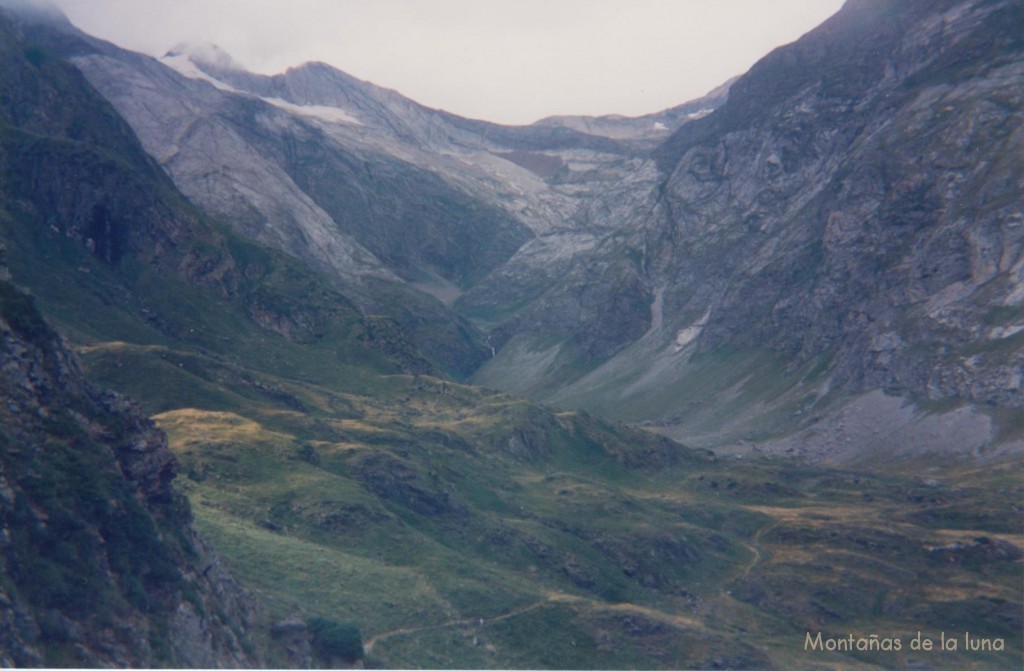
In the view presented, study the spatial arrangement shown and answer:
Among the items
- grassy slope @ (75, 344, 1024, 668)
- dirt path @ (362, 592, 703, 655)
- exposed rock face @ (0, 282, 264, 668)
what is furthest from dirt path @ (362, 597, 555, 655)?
exposed rock face @ (0, 282, 264, 668)

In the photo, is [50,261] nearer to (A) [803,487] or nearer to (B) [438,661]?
(B) [438,661]

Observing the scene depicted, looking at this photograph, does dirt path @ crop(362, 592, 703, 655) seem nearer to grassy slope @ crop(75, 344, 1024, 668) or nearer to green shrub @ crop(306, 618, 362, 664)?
grassy slope @ crop(75, 344, 1024, 668)

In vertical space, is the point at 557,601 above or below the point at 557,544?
above

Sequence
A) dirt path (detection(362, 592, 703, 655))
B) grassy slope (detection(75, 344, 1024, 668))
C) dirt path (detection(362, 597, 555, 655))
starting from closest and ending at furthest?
dirt path (detection(362, 597, 555, 655)), dirt path (detection(362, 592, 703, 655)), grassy slope (detection(75, 344, 1024, 668))

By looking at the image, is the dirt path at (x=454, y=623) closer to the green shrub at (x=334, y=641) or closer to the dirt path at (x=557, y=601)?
the dirt path at (x=557, y=601)

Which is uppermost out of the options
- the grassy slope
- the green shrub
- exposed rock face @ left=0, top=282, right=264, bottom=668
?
exposed rock face @ left=0, top=282, right=264, bottom=668

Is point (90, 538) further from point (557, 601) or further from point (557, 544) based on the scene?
point (557, 544)

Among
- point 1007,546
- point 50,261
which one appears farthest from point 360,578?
point 50,261

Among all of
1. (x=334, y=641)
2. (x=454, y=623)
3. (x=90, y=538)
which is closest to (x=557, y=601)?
(x=454, y=623)
